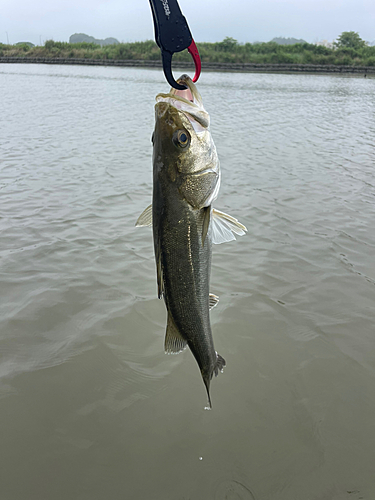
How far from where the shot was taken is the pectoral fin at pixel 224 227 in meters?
2.35

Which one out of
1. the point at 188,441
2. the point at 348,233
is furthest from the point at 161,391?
the point at 348,233

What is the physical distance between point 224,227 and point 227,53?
81411 mm

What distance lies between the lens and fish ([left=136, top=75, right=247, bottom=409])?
197cm

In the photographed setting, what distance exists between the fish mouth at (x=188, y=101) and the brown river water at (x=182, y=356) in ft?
7.89

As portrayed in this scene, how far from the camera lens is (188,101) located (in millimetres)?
1951

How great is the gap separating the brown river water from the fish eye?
2300 millimetres

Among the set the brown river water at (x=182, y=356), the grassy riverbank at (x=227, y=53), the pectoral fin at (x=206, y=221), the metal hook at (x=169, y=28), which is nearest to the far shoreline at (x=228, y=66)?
the grassy riverbank at (x=227, y=53)

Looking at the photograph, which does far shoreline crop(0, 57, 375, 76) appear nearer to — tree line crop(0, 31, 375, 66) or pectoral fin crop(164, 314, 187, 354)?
tree line crop(0, 31, 375, 66)

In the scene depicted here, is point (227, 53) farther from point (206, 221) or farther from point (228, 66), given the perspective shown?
point (206, 221)

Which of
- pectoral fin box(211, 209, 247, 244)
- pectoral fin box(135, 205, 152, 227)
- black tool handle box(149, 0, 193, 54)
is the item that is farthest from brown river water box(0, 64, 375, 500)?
black tool handle box(149, 0, 193, 54)

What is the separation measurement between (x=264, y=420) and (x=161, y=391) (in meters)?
0.94

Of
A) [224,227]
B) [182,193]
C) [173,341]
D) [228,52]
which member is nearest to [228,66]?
[228,52]

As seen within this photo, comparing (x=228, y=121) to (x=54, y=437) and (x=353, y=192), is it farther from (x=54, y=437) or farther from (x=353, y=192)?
(x=54, y=437)

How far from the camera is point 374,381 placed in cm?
356
